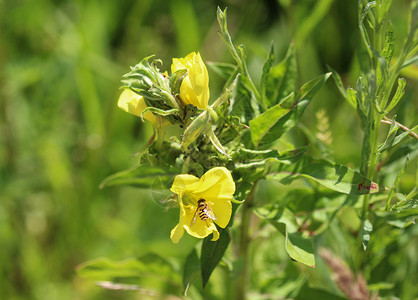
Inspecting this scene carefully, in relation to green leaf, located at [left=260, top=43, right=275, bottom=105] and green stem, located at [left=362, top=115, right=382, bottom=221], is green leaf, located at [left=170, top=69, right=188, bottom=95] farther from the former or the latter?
green stem, located at [left=362, top=115, right=382, bottom=221]

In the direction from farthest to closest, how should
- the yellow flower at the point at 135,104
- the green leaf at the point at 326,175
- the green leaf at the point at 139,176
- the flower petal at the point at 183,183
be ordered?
the green leaf at the point at 139,176, the yellow flower at the point at 135,104, the green leaf at the point at 326,175, the flower petal at the point at 183,183

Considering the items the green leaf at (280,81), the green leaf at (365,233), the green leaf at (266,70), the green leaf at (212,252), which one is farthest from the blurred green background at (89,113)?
the green leaf at (212,252)

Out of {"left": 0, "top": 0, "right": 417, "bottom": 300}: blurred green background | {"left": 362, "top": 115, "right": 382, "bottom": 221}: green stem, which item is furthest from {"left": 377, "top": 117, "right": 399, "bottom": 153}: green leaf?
{"left": 0, "top": 0, "right": 417, "bottom": 300}: blurred green background

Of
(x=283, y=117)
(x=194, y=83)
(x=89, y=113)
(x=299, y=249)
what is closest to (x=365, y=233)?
(x=299, y=249)

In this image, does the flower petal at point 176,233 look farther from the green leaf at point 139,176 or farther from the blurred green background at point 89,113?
the blurred green background at point 89,113

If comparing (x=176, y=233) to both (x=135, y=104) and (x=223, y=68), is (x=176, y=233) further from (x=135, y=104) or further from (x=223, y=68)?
(x=223, y=68)

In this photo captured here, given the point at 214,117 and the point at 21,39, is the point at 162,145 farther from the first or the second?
the point at 21,39

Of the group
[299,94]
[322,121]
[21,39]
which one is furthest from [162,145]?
[21,39]
